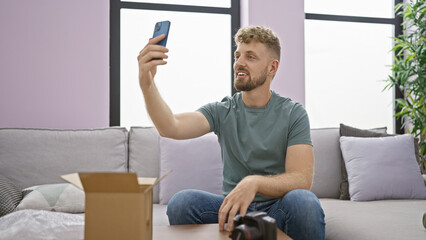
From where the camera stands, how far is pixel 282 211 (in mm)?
1249

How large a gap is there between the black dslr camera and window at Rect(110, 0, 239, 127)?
7.35ft

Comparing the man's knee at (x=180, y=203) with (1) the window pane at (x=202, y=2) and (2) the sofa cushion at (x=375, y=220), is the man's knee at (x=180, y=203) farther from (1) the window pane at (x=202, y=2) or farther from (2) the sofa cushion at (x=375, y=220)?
(1) the window pane at (x=202, y=2)

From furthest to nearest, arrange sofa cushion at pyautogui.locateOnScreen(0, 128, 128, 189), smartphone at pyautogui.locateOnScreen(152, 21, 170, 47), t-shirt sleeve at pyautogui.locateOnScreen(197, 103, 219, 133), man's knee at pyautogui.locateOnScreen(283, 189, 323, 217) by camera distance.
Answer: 1. sofa cushion at pyautogui.locateOnScreen(0, 128, 128, 189)
2. t-shirt sleeve at pyautogui.locateOnScreen(197, 103, 219, 133)
3. man's knee at pyautogui.locateOnScreen(283, 189, 323, 217)
4. smartphone at pyautogui.locateOnScreen(152, 21, 170, 47)

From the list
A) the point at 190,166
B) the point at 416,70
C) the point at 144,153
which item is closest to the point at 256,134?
the point at 190,166

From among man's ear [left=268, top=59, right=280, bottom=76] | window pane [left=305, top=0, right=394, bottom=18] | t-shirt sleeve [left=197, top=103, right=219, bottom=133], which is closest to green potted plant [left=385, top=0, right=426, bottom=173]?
window pane [left=305, top=0, right=394, bottom=18]

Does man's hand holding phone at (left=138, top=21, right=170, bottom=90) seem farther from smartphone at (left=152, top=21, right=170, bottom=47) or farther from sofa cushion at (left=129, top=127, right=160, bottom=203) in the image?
sofa cushion at (left=129, top=127, right=160, bottom=203)

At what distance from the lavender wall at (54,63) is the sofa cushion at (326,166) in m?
1.48

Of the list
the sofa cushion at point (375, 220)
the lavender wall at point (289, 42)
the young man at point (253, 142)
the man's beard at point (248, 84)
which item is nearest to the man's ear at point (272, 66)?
the young man at point (253, 142)

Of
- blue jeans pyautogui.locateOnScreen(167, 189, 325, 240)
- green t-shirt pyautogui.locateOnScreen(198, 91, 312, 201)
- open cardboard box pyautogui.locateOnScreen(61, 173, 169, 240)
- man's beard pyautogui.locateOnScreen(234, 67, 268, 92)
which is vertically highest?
man's beard pyautogui.locateOnScreen(234, 67, 268, 92)

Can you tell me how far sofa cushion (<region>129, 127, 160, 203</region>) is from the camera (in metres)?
2.30

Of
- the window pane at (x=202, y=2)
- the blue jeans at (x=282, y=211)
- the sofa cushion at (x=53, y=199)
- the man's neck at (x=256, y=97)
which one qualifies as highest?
the window pane at (x=202, y=2)

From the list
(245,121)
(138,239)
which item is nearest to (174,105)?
(245,121)

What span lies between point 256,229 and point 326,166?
174 centimetres

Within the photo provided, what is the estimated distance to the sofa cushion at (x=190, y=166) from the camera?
7.07 feet
